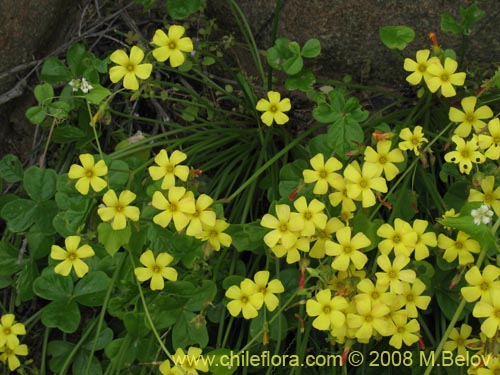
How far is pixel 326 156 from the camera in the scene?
5.96ft

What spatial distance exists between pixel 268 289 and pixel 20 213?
80cm

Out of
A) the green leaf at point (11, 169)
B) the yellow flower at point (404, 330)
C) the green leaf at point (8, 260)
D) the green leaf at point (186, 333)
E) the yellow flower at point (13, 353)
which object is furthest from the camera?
the green leaf at point (11, 169)

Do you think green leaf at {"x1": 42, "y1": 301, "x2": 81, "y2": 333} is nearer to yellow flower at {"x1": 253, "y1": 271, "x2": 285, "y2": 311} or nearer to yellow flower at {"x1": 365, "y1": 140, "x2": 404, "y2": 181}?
yellow flower at {"x1": 253, "y1": 271, "x2": 285, "y2": 311}

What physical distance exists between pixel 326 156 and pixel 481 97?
0.52 metres

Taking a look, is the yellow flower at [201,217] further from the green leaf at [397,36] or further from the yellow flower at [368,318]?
the green leaf at [397,36]

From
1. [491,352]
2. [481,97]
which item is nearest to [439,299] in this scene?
[491,352]

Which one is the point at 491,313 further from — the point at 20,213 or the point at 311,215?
the point at 20,213

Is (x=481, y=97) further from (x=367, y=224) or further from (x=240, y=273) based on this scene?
(x=240, y=273)

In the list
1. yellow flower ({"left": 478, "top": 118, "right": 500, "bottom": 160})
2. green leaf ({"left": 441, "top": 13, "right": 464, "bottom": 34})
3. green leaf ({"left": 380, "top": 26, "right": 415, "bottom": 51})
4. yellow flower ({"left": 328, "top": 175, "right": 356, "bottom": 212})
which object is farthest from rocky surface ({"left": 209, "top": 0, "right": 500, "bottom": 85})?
yellow flower ({"left": 328, "top": 175, "right": 356, "bottom": 212})

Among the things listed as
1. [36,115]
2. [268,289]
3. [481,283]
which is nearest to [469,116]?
[481,283]

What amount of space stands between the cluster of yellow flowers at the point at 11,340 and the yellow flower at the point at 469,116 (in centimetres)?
129

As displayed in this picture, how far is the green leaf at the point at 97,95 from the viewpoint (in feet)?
5.90

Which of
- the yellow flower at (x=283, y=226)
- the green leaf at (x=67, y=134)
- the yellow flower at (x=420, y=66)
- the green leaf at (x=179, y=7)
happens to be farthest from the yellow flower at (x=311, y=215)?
the green leaf at (x=67, y=134)

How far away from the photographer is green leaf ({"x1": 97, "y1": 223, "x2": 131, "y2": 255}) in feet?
5.33
